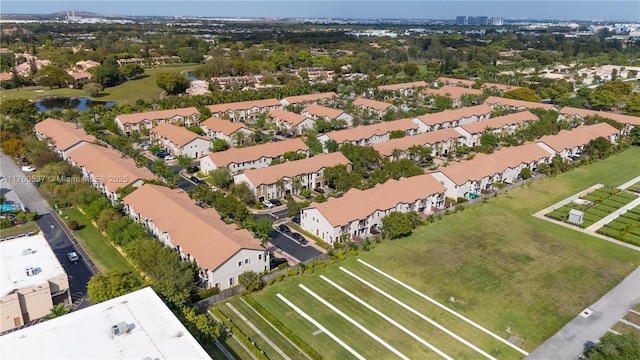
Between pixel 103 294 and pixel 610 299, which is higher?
pixel 103 294

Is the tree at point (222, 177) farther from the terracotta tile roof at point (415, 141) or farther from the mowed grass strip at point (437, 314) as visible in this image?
Result: the terracotta tile roof at point (415, 141)

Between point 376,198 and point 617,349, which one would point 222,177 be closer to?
point 376,198

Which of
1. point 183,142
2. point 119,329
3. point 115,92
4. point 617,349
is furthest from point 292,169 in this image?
point 115,92

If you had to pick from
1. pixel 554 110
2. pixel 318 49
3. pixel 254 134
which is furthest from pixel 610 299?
pixel 318 49

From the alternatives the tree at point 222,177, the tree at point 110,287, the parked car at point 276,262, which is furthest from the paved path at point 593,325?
the tree at point 222,177

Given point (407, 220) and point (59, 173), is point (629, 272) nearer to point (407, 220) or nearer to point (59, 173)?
point (407, 220)
